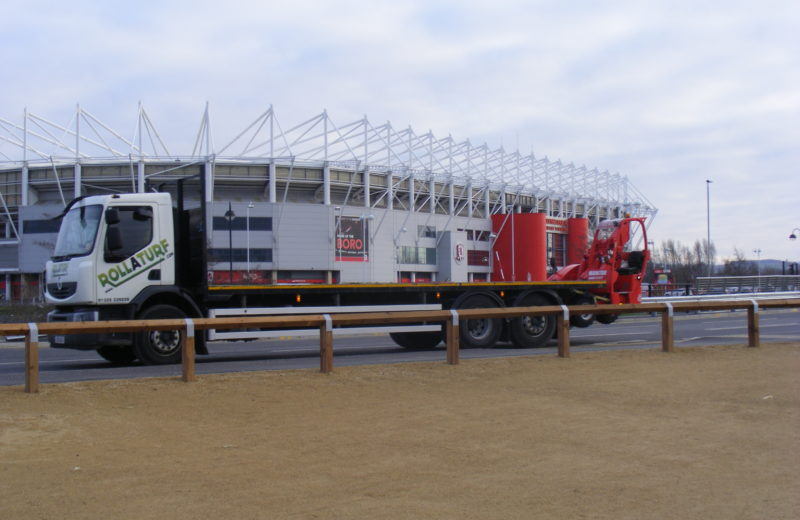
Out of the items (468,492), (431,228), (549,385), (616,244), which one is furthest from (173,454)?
(431,228)

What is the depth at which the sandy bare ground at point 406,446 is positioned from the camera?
16.9ft

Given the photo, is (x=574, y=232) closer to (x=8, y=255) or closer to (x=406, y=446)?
(x=8, y=255)

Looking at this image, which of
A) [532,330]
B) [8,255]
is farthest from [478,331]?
[8,255]

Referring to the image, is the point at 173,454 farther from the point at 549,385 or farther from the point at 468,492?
the point at 549,385

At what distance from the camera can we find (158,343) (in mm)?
12883

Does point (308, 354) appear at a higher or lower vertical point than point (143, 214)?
lower

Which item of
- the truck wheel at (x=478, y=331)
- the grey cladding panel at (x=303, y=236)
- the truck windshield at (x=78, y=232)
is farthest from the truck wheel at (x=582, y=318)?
the grey cladding panel at (x=303, y=236)

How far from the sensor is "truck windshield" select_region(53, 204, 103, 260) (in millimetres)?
13023

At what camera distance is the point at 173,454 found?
6.48 metres

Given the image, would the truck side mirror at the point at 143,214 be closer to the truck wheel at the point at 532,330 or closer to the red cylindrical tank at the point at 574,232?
the truck wheel at the point at 532,330

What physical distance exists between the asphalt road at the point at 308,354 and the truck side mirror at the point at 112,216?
8.00 feet

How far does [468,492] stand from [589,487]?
897mm

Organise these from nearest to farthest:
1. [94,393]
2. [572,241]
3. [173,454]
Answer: [173,454] → [94,393] → [572,241]

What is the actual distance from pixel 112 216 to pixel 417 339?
723 centimetres
